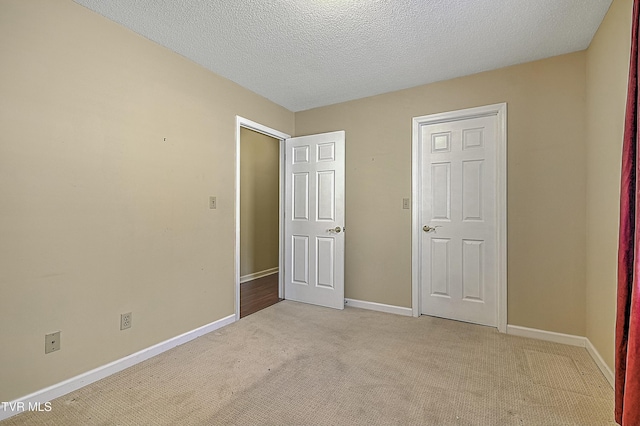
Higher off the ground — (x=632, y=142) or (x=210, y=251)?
(x=632, y=142)

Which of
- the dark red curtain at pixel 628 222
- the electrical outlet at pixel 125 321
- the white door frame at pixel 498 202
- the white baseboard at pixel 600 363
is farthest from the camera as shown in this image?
the white door frame at pixel 498 202

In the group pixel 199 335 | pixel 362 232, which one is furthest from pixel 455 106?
pixel 199 335

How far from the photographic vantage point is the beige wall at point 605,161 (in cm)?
182

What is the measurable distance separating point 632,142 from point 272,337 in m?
2.73

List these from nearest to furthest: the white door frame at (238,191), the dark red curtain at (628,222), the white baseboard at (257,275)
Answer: the dark red curtain at (628,222), the white door frame at (238,191), the white baseboard at (257,275)

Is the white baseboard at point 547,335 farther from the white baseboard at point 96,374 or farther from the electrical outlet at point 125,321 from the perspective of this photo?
the electrical outlet at point 125,321

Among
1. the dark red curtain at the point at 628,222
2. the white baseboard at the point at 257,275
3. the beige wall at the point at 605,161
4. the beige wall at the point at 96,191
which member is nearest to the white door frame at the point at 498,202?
the beige wall at the point at 605,161

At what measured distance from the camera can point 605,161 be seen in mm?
2057

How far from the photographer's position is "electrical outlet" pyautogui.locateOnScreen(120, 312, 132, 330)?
216cm

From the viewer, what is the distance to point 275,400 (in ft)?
5.87

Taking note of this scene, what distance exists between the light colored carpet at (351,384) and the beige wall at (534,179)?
396 millimetres

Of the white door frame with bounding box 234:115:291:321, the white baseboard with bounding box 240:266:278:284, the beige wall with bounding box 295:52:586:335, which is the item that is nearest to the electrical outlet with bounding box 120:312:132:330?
the white door frame with bounding box 234:115:291:321

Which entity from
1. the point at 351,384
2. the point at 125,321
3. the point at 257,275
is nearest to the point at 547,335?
the point at 351,384

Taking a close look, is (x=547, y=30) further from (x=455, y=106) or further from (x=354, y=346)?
(x=354, y=346)
